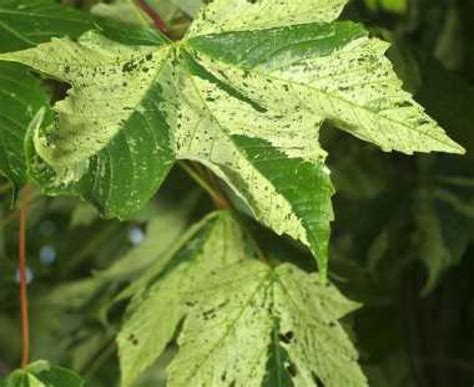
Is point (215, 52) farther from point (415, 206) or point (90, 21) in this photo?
point (415, 206)

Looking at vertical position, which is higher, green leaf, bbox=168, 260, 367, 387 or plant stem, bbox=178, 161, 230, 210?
plant stem, bbox=178, 161, 230, 210

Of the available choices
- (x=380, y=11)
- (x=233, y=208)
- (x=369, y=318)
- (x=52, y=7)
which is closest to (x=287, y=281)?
(x=233, y=208)

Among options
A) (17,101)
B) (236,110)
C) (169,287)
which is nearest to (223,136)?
(236,110)

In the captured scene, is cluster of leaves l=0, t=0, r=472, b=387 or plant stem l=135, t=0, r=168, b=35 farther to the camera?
plant stem l=135, t=0, r=168, b=35

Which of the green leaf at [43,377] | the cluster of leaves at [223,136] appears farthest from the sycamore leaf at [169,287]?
the green leaf at [43,377]

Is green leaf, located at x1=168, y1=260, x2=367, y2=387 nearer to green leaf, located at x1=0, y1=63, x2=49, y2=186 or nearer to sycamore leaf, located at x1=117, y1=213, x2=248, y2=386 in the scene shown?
sycamore leaf, located at x1=117, y1=213, x2=248, y2=386

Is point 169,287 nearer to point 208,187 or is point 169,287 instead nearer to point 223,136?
point 208,187

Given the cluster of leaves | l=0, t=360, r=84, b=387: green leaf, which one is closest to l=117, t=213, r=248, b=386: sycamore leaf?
the cluster of leaves
